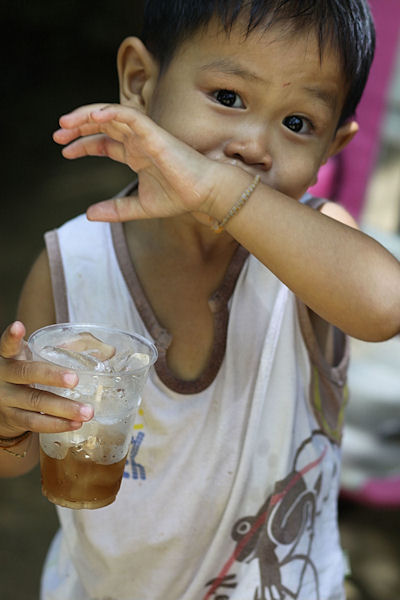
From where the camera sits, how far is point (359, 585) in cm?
304

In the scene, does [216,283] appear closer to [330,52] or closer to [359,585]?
[330,52]

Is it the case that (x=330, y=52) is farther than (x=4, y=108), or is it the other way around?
(x=4, y=108)

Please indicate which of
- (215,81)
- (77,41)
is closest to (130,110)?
(215,81)

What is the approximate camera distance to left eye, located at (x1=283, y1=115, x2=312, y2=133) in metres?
1.46

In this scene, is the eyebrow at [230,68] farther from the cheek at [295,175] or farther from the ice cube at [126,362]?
the ice cube at [126,362]

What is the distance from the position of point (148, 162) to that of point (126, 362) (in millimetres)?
338

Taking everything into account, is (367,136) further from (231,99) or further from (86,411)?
(86,411)

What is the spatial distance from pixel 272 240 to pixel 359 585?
7.19 feet

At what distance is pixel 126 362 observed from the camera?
125cm

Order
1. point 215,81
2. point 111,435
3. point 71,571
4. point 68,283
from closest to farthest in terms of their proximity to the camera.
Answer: point 111,435 < point 215,81 < point 68,283 < point 71,571

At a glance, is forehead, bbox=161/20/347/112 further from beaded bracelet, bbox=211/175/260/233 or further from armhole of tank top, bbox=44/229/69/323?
armhole of tank top, bbox=44/229/69/323

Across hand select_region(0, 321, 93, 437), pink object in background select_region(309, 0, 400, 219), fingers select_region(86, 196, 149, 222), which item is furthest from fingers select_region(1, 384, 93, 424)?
pink object in background select_region(309, 0, 400, 219)

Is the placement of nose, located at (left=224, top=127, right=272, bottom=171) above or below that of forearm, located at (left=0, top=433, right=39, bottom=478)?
above

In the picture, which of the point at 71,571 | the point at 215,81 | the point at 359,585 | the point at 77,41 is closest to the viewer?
the point at 215,81
